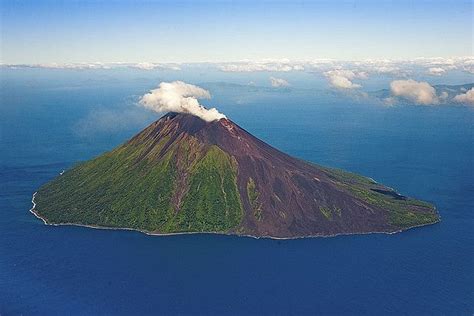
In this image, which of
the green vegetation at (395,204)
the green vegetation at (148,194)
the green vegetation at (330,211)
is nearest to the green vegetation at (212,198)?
the green vegetation at (148,194)

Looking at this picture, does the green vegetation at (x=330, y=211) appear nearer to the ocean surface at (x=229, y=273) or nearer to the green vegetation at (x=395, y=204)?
the green vegetation at (x=395, y=204)

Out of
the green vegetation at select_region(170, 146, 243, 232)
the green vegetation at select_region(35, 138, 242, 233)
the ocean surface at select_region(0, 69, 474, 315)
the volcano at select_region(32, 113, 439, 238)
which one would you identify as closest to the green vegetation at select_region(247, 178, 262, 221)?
the volcano at select_region(32, 113, 439, 238)

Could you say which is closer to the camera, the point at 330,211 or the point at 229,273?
the point at 229,273

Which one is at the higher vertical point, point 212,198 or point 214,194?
point 214,194

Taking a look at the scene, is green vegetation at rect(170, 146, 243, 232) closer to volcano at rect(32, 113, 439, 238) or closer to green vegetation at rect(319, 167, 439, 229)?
volcano at rect(32, 113, 439, 238)

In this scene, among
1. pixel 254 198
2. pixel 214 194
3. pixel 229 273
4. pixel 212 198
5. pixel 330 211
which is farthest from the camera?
pixel 214 194

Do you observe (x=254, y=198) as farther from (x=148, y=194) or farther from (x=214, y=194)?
(x=148, y=194)

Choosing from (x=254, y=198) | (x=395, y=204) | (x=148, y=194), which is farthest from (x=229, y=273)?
(x=395, y=204)
